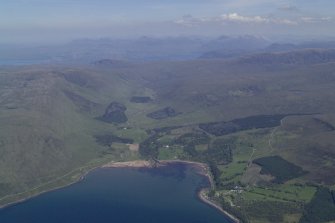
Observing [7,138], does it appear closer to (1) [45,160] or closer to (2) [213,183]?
(1) [45,160]

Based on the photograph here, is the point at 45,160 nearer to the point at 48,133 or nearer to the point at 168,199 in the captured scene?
the point at 48,133

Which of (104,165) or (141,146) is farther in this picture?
(141,146)

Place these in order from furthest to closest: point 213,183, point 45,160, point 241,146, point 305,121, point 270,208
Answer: point 305,121, point 241,146, point 45,160, point 213,183, point 270,208

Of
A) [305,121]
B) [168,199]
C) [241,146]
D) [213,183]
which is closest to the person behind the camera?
[168,199]

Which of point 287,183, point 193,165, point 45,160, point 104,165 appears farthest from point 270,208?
point 45,160

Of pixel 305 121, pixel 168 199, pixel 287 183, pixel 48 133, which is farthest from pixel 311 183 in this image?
pixel 48 133

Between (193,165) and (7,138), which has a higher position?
(7,138)
